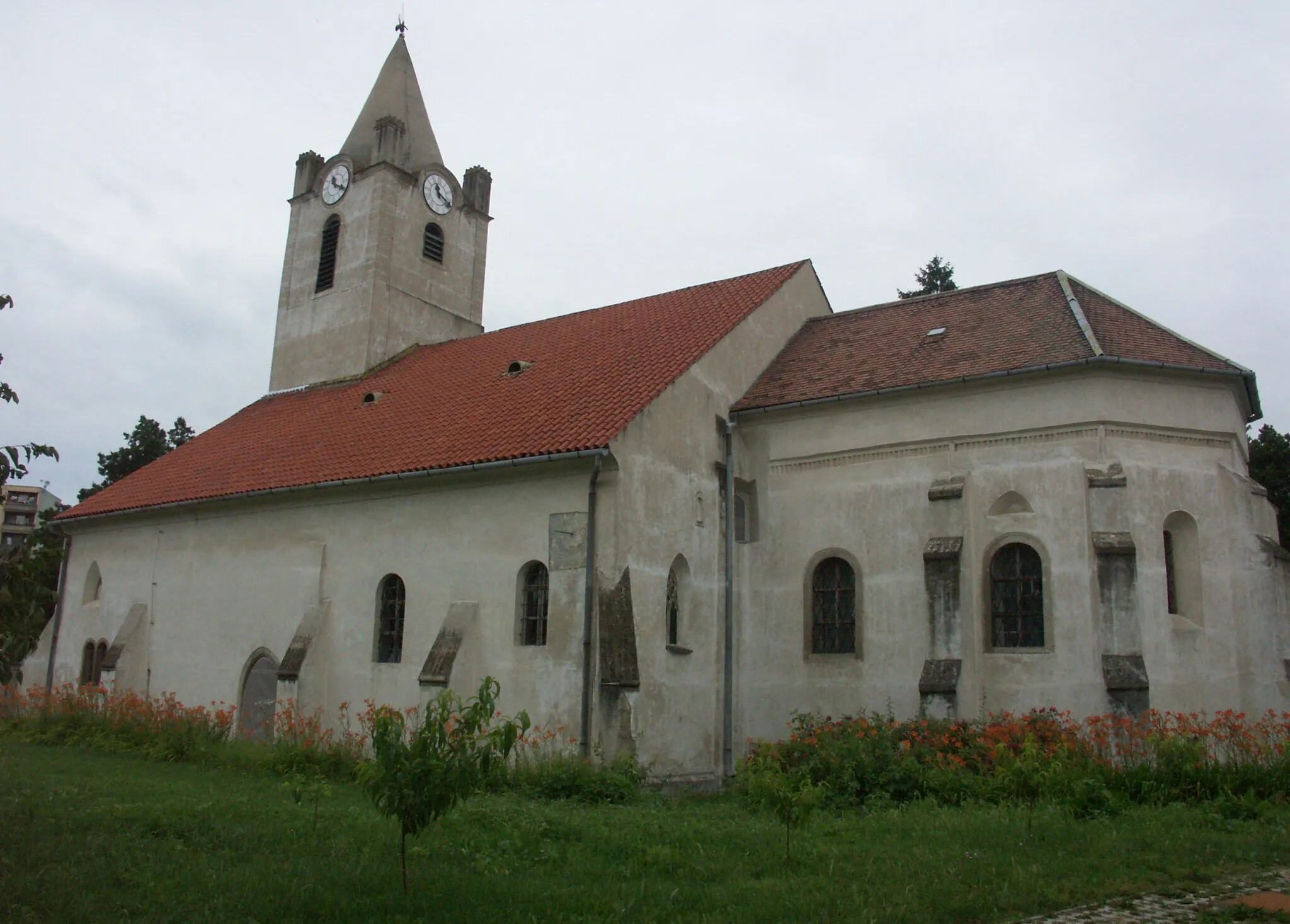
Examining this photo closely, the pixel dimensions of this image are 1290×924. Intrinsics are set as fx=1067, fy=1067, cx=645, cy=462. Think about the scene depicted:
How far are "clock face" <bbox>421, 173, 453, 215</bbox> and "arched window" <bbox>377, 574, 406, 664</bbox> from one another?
13581mm

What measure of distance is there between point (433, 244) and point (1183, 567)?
20419 millimetres

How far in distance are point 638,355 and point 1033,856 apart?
1298 centimetres

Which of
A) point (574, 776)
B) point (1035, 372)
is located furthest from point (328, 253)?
point (574, 776)

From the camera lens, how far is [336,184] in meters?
29.7

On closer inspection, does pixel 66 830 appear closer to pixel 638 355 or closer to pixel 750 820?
pixel 750 820

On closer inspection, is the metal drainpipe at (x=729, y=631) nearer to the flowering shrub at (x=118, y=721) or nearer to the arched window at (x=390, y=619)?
the arched window at (x=390, y=619)

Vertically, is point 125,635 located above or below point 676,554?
below

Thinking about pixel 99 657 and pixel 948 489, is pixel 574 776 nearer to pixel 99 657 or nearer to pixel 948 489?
pixel 948 489

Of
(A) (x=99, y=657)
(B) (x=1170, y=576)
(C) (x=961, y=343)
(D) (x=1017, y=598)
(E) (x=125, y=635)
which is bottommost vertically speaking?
(A) (x=99, y=657)

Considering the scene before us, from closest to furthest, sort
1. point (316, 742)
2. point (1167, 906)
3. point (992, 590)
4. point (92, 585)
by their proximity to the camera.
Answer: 1. point (1167, 906)
2. point (316, 742)
3. point (992, 590)
4. point (92, 585)

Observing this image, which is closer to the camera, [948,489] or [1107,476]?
[1107,476]

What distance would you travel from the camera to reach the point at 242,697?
20734 millimetres

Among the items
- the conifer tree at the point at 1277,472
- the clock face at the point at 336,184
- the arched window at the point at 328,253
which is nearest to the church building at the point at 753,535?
the arched window at the point at 328,253

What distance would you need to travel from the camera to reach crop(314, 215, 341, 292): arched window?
2916 cm
